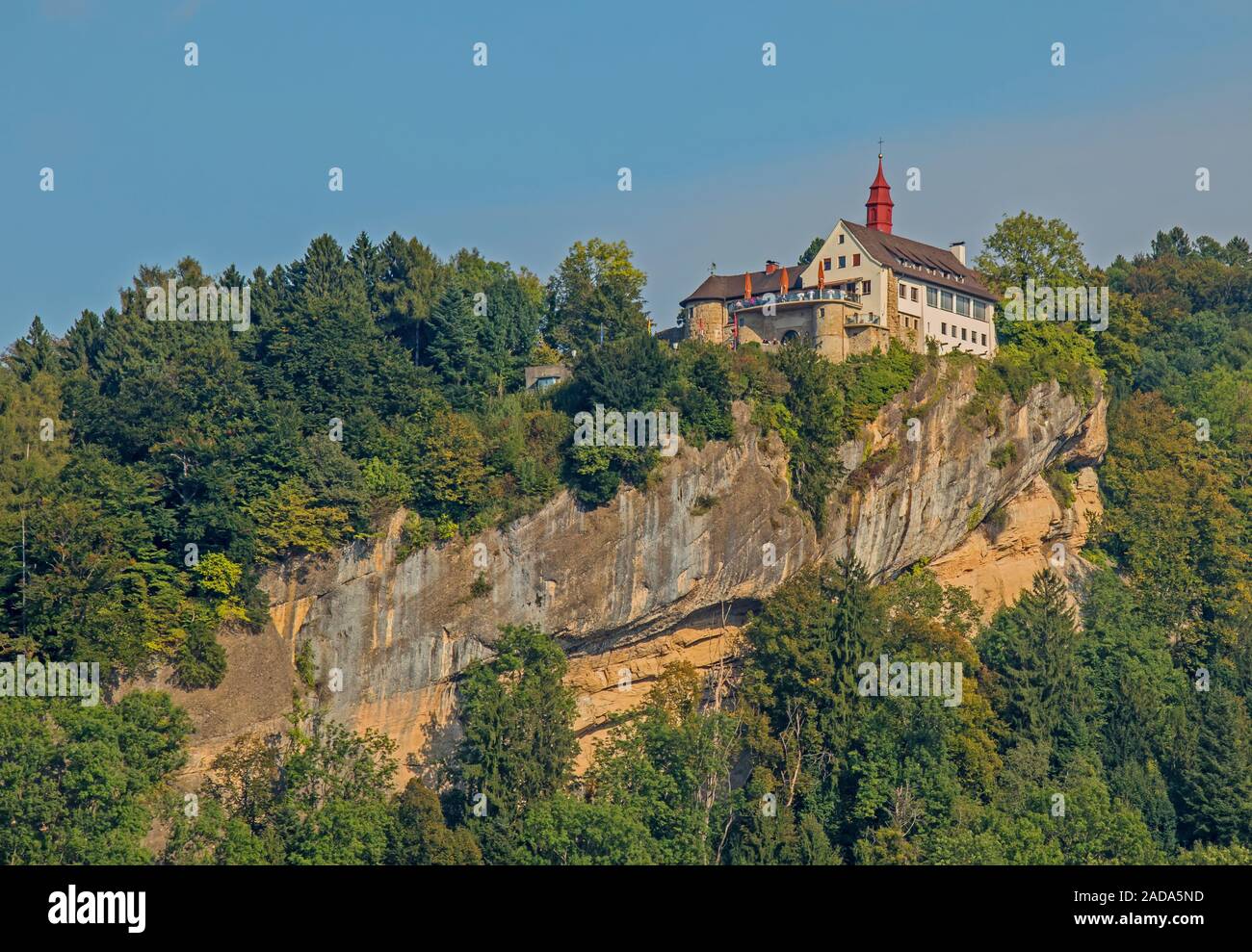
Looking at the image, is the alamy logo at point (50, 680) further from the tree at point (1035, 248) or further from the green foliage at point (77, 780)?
the tree at point (1035, 248)

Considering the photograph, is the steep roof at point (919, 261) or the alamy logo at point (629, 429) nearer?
the alamy logo at point (629, 429)

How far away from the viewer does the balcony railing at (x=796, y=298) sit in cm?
7375

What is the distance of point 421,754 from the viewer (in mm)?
64875

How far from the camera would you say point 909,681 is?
221 feet

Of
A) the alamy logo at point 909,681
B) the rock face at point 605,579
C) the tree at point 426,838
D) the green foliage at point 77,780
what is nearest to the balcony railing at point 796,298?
the rock face at point 605,579

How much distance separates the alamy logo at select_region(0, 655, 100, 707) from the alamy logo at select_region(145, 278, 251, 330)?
1749 centimetres

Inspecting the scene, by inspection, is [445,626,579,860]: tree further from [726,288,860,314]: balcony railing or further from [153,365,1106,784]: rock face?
[726,288,860,314]: balcony railing

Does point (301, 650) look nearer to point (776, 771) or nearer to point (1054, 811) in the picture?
point (776, 771)

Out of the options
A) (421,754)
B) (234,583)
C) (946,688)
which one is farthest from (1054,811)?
(234,583)

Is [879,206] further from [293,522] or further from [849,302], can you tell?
[293,522]

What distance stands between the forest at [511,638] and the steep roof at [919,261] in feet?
10.7

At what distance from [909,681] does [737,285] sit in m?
16.6

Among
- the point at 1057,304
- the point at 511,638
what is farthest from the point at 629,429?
the point at 1057,304

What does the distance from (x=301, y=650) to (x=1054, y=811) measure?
72.1 feet
